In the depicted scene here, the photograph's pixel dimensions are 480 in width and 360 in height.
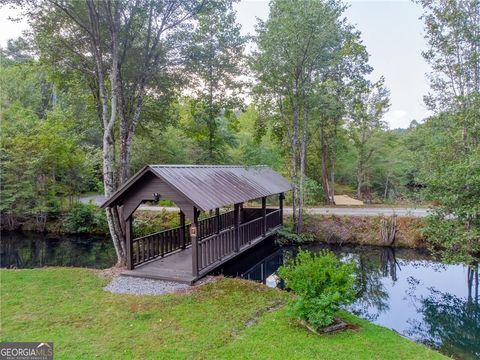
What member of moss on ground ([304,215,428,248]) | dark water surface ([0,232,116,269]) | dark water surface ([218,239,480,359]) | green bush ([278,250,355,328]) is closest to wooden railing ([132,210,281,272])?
dark water surface ([218,239,480,359])

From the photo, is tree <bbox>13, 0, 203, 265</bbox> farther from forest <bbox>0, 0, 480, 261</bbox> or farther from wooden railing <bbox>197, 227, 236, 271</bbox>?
wooden railing <bbox>197, 227, 236, 271</bbox>

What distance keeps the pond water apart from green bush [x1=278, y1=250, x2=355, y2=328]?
309cm

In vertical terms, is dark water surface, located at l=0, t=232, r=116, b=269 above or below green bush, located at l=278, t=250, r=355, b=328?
below

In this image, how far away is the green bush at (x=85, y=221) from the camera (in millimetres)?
18969

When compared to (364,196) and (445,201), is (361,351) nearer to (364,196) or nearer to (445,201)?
(445,201)

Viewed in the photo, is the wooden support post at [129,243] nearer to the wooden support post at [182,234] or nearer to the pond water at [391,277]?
the wooden support post at [182,234]

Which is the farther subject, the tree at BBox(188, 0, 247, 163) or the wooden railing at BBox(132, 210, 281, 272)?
the tree at BBox(188, 0, 247, 163)

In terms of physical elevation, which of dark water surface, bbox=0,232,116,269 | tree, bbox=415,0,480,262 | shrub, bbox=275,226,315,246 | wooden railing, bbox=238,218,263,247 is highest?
tree, bbox=415,0,480,262

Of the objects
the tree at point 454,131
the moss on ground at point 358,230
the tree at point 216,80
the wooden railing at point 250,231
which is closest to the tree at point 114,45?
the tree at point 216,80

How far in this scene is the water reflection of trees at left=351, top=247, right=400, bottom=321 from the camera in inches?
380

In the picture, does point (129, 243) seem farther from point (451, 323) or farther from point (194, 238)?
point (451, 323)

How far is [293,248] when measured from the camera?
15953 mm

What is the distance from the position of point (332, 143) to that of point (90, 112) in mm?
15552

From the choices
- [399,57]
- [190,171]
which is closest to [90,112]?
[190,171]
